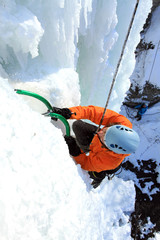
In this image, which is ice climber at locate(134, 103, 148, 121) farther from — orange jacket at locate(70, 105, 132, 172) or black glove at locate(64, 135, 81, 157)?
black glove at locate(64, 135, 81, 157)

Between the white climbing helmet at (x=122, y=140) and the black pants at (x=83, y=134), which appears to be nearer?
the white climbing helmet at (x=122, y=140)

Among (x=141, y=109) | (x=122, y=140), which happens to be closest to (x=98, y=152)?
(x=122, y=140)

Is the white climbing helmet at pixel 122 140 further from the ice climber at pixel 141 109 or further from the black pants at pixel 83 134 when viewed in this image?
the ice climber at pixel 141 109

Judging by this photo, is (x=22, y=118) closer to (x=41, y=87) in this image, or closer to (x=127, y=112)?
(x=41, y=87)

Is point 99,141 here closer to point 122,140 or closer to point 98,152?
point 98,152

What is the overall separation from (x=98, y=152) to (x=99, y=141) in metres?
0.13

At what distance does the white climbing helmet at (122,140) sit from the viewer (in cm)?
160

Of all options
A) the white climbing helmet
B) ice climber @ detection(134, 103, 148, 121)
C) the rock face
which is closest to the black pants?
the white climbing helmet

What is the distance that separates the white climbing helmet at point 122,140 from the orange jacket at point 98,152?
144mm

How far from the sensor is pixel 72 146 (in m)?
1.99

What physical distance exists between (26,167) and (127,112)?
8954 millimetres

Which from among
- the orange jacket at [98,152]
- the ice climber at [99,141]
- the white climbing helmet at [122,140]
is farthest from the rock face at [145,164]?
the white climbing helmet at [122,140]

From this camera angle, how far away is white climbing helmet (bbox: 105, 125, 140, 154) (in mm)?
1599

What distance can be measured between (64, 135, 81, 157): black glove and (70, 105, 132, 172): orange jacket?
3.0 inches
